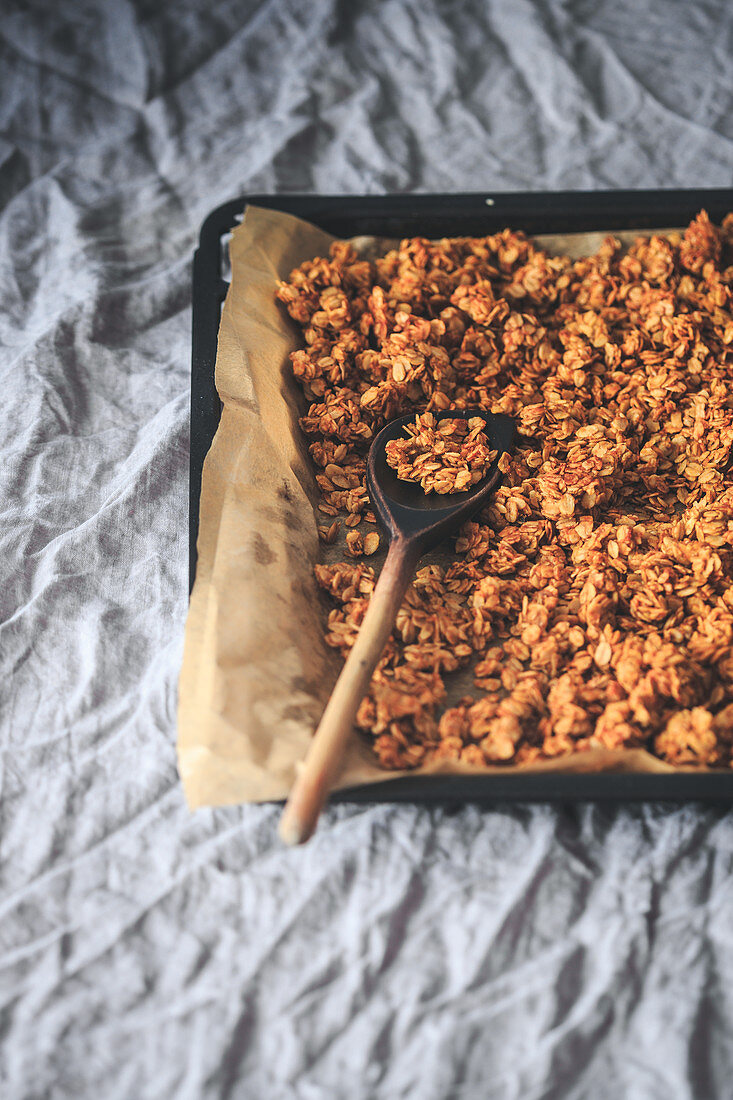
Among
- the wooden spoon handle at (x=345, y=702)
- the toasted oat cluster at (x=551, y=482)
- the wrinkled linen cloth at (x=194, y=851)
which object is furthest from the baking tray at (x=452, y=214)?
the wooden spoon handle at (x=345, y=702)

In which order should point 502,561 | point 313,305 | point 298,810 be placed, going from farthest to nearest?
point 313,305 → point 502,561 → point 298,810

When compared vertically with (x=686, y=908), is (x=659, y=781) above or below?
above

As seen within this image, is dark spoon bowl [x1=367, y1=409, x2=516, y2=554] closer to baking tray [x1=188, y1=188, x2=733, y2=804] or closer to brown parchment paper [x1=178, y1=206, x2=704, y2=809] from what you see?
brown parchment paper [x1=178, y1=206, x2=704, y2=809]

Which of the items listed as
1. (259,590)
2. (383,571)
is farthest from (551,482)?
(259,590)

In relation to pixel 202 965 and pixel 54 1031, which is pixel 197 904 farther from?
pixel 54 1031

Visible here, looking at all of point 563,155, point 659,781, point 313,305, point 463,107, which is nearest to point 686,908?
point 659,781

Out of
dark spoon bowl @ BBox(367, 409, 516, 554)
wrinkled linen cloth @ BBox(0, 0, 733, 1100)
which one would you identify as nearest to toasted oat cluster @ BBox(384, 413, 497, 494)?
dark spoon bowl @ BBox(367, 409, 516, 554)

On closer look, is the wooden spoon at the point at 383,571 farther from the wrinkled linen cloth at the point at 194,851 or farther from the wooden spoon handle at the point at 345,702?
the wrinkled linen cloth at the point at 194,851
